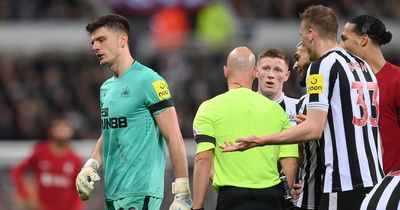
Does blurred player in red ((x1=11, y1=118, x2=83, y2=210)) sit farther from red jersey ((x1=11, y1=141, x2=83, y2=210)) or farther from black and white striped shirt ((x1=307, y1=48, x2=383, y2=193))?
black and white striped shirt ((x1=307, y1=48, x2=383, y2=193))

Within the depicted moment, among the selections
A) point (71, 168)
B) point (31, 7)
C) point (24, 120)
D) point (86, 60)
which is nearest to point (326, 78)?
point (71, 168)

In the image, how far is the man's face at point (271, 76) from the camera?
8.40 metres

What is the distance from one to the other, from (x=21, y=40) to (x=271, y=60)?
14102 mm

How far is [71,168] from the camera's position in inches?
500

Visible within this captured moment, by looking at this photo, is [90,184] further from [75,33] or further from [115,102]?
[75,33]

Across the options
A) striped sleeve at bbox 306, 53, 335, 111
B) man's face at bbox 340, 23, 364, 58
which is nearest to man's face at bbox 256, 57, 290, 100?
man's face at bbox 340, 23, 364, 58

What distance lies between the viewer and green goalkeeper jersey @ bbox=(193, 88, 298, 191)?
697 centimetres

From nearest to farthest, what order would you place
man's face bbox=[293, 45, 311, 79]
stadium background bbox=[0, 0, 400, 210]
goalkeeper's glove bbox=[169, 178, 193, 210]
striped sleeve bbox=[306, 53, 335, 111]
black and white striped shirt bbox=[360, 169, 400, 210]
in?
black and white striped shirt bbox=[360, 169, 400, 210] → striped sleeve bbox=[306, 53, 335, 111] → goalkeeper's glove bbox=[169, 178, 193, 210] → man's face bbox=[293, 45, 311, 79] → stadium background bbox=[0, 0, 400, 210]

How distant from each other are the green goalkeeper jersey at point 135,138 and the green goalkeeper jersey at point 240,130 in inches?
14.3

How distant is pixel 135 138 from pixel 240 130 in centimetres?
76

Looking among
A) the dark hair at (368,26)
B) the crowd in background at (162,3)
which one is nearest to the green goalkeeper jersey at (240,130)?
the dark hair at (368,26)

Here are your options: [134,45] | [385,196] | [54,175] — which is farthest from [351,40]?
[134,45]

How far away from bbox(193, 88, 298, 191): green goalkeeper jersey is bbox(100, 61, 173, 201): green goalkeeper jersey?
0.36 metres

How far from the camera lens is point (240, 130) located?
6.96m
